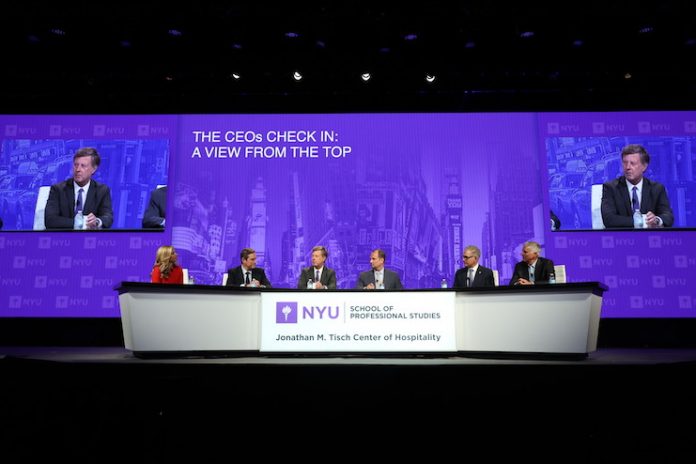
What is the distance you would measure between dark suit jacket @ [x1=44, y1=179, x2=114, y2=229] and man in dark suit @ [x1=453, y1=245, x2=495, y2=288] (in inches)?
198

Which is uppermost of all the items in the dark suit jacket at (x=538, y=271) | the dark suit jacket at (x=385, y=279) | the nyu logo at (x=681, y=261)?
the nyu logo at (x=681, y=261)

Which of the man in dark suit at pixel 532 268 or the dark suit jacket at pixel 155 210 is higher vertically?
the dark suit jacket at pixel 155 210

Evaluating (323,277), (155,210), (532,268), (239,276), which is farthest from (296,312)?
(155,210)

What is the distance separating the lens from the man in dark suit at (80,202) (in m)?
7.70

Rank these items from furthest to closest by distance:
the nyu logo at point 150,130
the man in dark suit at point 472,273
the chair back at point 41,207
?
the nyu logo at point 150,130
the chair back at point 41,207
the man in dark suit at point 472,273

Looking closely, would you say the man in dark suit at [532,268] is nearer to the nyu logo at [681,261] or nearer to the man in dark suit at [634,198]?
the man in dark suit at [634,198]

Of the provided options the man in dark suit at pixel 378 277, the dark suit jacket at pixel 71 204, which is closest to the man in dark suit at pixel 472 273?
the man in dark suit at pixel 378 277

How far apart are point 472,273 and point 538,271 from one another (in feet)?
2.65

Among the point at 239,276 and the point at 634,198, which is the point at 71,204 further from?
the point at 634,198

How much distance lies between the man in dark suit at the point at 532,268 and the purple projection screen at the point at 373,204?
883mm

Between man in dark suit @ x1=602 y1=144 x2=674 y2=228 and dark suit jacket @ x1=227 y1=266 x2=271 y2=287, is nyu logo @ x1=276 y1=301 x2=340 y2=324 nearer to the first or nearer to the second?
dark suit jacket @ x1=227 y1=266 x2=271 y2=287
